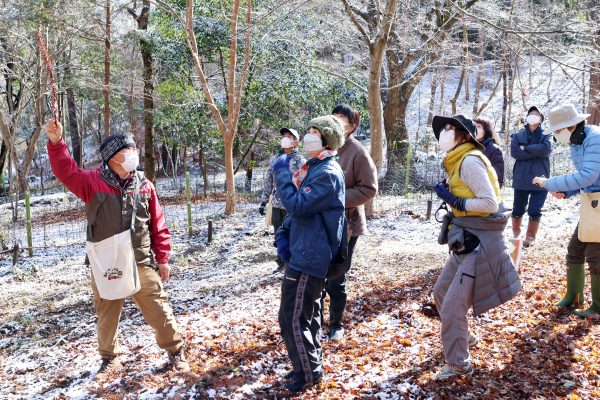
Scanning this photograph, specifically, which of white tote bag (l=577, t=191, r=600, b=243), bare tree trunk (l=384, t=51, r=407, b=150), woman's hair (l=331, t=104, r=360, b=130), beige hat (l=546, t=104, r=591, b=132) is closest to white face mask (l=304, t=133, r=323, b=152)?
woman's hair (l=331, t=104, r=360, b=130)

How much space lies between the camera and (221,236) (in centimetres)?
1043

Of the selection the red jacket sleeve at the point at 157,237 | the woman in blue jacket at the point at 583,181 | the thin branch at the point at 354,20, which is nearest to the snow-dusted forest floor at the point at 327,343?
the woman in blue jacket at the point at 583,181

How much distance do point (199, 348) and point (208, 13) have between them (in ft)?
47.1

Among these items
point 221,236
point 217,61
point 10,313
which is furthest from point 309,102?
point 10,313

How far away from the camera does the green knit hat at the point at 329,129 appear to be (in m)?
3.27

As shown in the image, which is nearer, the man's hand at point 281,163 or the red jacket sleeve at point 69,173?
the man's hand at point 281,163

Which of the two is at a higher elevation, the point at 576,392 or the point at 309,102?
the point at 309,102

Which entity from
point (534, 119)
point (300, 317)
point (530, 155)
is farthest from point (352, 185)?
point (530, 155)

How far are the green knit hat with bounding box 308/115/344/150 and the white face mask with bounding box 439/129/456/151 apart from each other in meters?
0.68

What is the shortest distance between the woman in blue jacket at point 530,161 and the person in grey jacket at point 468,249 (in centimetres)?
354

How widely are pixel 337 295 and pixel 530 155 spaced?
3.79 m

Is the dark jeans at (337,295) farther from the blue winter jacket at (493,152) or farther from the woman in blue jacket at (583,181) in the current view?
the blue winter jacket at (493,152)

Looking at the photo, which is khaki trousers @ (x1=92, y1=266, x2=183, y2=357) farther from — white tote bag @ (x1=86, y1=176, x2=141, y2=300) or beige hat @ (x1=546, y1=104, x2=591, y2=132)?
beige hat @ (x1=546, y1=104, x2=591, y2=132)

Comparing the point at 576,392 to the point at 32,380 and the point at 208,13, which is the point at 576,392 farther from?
the point at 208,13
